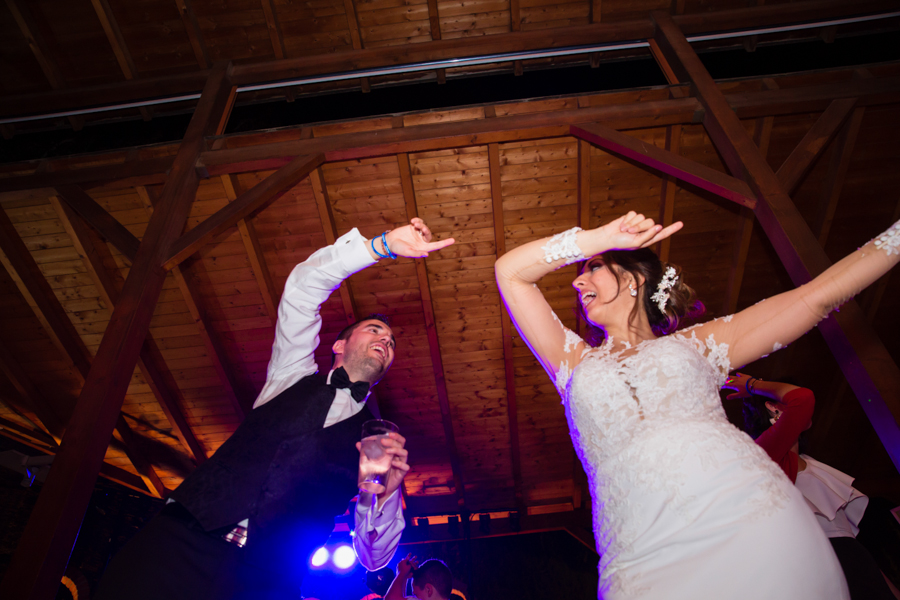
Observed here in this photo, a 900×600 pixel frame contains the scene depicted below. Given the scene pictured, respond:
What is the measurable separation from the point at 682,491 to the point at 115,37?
17.7 feet

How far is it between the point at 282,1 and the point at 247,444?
393cm

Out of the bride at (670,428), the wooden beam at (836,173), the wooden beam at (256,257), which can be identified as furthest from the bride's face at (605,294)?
the wooden beam at (836,173)

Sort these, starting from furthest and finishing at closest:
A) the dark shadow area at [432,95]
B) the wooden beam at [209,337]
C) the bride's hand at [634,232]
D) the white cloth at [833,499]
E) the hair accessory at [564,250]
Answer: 1. the wooden beam at [209,337]
2. the dark shadow area at [432,95]
3. the white cloth at [833,499]
4. the hair accessory at [564,250]
5. the bride's hand at [634,232]

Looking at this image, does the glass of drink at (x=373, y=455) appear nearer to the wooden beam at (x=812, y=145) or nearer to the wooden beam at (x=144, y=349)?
the wooden beam at (x=812, y=145)

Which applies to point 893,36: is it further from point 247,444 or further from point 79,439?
point 79,439

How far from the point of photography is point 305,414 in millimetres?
1976

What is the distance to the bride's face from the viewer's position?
182 cm

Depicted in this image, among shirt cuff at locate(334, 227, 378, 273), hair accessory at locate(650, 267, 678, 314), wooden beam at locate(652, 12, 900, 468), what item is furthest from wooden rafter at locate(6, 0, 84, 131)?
wooden beam at locate(652, 12, 900, 468)

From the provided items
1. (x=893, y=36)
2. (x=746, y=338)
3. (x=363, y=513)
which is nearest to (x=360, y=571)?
(x=363, y=513)

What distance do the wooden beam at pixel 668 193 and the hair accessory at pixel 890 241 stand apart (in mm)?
2580

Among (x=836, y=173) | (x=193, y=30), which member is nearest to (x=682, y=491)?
(x=836, y=173)

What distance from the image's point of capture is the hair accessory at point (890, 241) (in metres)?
1.30

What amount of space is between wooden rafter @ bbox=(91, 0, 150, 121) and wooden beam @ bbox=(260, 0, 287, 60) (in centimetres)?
135

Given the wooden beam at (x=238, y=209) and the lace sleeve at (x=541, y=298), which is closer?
the lace sleeve at (x=541, y=298)
